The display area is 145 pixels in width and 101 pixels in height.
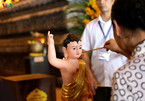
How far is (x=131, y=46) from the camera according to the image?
2.83 feet

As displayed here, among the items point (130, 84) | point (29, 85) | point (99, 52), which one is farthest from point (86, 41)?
point (130, 84)

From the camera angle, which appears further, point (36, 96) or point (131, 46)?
point (36, 96)

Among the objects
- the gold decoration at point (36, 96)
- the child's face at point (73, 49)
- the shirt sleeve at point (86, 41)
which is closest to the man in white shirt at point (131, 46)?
the child's face at point (73, 49)

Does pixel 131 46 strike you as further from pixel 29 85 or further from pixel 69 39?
pixel 29 85

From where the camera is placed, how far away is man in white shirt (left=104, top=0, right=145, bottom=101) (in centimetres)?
76

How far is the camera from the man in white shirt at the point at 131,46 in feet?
2.49

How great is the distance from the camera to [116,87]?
77 cm

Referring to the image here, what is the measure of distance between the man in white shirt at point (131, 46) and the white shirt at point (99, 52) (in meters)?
0.84

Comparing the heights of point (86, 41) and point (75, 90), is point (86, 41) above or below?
above

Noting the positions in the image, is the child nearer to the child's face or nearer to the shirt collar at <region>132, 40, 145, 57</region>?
the child's face

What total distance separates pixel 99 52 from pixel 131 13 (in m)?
0.95

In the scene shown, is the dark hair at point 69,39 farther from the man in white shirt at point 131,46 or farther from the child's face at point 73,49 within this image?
the man in white shirt at point 131,46

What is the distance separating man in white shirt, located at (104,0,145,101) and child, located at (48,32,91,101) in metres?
0.36

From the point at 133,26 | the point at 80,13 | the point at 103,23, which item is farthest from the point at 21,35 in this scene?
the point at 133,26
